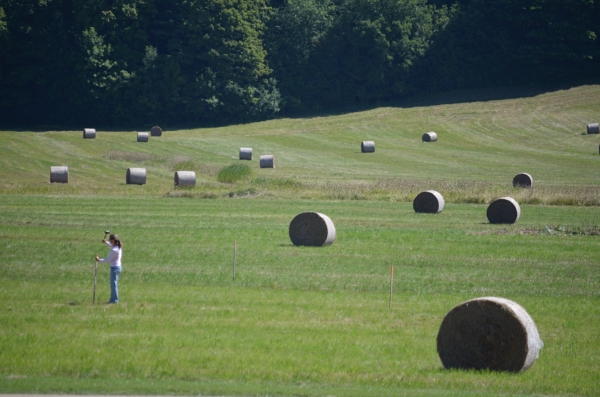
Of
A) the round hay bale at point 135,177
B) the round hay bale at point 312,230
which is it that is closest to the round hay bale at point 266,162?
the round hay bale at point 135,177

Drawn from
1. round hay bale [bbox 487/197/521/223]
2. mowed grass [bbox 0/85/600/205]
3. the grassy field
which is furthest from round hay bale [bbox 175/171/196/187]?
round hay bale [bbox 487/197/521/223]

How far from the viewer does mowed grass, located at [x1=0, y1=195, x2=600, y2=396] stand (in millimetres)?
14414

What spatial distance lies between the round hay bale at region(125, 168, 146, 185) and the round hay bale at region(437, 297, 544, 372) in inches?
1513

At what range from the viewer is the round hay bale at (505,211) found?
36.5 m

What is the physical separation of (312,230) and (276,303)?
9.71 meters

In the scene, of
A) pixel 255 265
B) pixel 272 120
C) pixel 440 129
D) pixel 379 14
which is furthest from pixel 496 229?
pixel 379 14

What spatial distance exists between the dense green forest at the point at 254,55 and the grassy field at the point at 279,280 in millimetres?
36261

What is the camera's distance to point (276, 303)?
20.4 meters

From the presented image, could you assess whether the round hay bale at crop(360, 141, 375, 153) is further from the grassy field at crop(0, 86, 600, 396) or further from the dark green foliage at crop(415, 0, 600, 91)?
the dark green foliage at crop(415, 0, 600, 91)

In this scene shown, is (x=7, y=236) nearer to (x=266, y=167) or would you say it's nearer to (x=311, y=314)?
(x=311, y=314)

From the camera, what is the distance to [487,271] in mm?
25203

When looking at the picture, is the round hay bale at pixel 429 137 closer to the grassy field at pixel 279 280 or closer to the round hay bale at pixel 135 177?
the grassy field at pixel 279 280

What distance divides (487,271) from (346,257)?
14.7 feet

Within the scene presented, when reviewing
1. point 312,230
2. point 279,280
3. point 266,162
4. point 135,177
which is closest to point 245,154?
point 266,162
